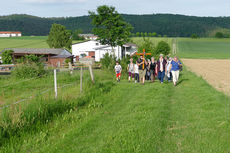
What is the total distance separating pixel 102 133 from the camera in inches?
244

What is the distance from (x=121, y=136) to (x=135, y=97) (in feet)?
16.2

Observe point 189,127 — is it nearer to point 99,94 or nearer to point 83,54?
point 99,94

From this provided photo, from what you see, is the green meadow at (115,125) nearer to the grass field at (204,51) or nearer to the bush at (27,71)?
the bush at (27,71)

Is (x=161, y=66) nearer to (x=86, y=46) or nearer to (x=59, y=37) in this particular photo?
(x=86, y=46)

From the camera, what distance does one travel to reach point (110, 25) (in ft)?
156

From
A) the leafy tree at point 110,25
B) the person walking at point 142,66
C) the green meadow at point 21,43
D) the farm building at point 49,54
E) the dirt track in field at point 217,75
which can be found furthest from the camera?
the green meadow at point 21,43

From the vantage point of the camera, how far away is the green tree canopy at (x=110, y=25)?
46656 mm

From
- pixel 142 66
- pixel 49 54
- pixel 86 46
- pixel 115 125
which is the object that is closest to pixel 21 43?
pixel 86 46

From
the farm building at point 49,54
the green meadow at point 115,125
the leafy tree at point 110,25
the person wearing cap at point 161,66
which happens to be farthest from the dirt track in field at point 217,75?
the farm building at point 49,54

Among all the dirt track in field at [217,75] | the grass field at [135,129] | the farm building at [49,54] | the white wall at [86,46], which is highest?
the white wall at [86,46]

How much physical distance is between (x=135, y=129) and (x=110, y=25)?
42743mm

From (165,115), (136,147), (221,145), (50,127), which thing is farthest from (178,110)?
(50,127)

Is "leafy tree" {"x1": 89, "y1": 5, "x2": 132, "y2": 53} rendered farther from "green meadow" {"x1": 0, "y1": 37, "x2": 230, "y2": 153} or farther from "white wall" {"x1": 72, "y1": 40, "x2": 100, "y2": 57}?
"green meadow" {"x1": 0, "y1": 37, "x2": 230, "y2": 153}

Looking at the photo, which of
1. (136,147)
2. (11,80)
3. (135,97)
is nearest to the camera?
(136,147)
